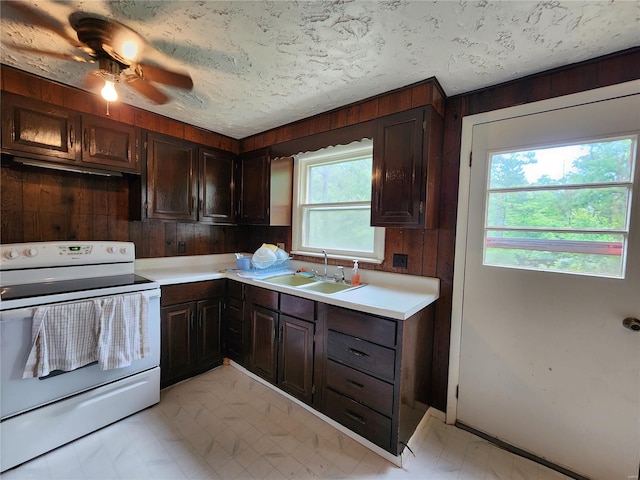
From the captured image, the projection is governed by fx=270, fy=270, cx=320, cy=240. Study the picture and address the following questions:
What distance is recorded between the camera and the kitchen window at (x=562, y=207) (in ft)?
4.52

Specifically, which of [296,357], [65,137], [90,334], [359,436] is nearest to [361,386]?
[359,436]

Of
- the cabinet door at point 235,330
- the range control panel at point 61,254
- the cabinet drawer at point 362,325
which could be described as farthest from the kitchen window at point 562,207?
the range control panel at point 61,254

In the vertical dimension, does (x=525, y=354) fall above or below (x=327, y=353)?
above

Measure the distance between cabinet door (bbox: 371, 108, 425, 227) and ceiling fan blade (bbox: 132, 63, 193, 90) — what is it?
4.26ft

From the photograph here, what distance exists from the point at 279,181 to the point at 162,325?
1.63 metres

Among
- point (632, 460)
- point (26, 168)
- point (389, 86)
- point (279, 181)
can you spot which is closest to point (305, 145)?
point (279, 181)

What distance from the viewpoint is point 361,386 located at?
5.41 ft

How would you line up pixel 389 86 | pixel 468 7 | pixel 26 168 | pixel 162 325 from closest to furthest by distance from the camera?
pixel 468 7 < pixel 389 86 < pixel 26 168 < pixel 162 325

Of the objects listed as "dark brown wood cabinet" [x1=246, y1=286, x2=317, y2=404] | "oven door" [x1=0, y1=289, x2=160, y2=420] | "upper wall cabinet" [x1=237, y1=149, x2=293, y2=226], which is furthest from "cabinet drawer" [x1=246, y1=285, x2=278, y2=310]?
"oven door" [x1=0, y1=289, x2=160, y2=420]

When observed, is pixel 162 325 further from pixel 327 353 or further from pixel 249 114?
pixel 249 114

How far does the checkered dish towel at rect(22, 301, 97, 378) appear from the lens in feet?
4.84

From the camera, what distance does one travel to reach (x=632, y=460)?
1.37 m

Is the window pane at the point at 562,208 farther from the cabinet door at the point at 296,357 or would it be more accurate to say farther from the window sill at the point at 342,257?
the cabinet door at the point at 296,357

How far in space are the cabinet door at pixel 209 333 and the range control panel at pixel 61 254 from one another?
0.74 m
